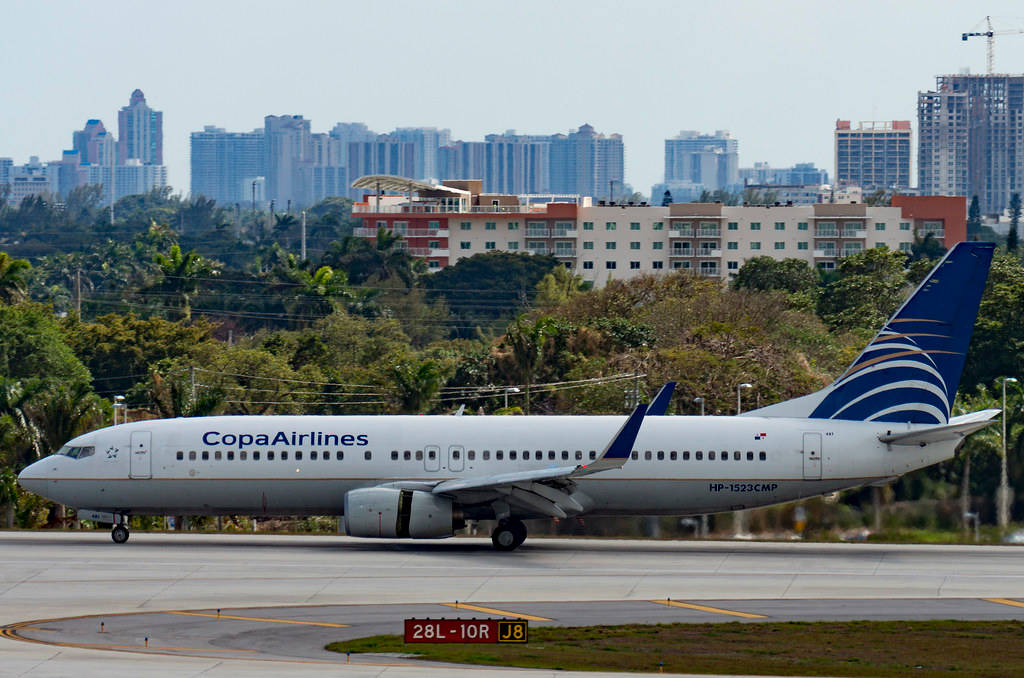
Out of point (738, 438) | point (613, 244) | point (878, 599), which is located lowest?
point (878, 599)

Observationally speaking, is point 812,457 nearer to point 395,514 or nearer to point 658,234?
point 395,514

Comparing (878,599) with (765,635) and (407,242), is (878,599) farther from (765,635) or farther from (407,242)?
(407,242)

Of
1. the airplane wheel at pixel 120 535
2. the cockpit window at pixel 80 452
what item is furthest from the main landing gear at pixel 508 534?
the cockpit window at pixel 80 452

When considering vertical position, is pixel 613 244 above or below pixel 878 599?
above

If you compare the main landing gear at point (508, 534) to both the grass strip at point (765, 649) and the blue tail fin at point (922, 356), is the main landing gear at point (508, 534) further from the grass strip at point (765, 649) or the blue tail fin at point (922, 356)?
the grass strip at point (765, 649)

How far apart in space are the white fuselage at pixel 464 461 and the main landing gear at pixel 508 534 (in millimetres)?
682

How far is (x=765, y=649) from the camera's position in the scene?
28.2 meters

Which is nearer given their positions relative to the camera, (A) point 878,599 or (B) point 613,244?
(A) point 878,599

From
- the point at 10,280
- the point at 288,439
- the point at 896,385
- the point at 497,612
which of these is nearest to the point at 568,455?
the point at 288,439

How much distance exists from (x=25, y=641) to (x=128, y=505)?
48.4 feet

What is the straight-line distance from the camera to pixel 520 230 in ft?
621

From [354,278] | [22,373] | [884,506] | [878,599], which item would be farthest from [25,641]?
[354,278]

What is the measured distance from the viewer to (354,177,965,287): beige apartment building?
18262 cm

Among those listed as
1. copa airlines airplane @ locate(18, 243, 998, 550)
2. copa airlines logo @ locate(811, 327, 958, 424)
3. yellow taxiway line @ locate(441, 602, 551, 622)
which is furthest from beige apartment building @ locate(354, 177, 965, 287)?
yellow taxiway line @ locate(441, 602, 551, 622)
